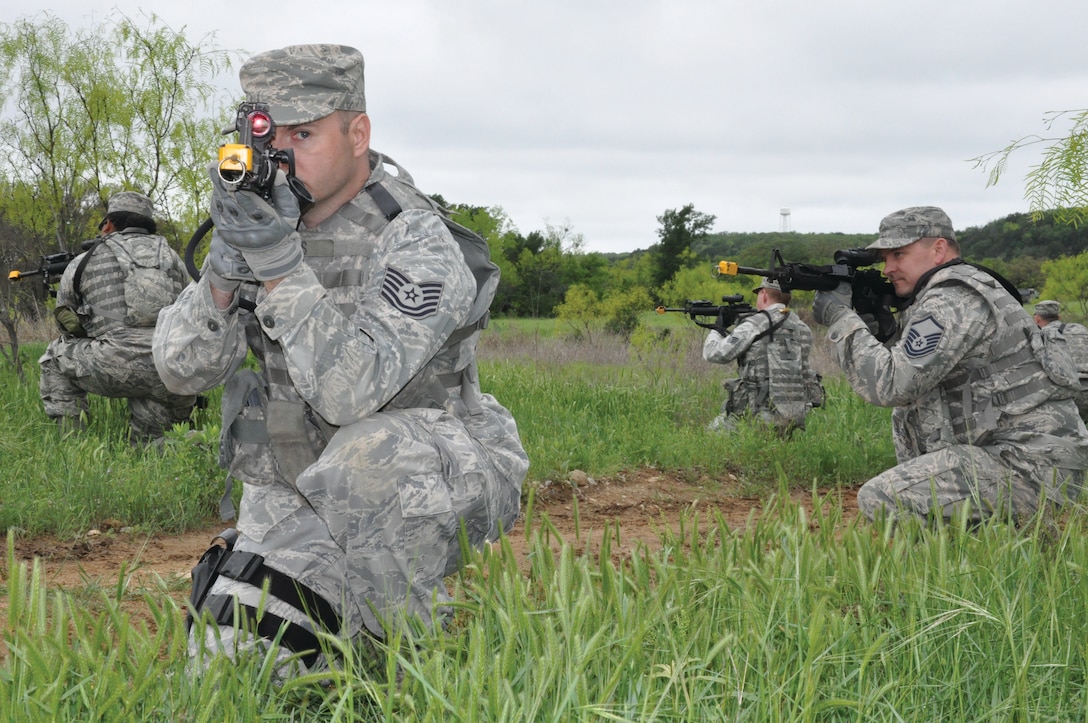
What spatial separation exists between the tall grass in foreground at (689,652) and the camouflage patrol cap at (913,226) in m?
2.08

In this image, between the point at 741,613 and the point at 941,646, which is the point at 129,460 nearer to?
the point at 741,613

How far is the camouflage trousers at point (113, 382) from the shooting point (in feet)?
23.7

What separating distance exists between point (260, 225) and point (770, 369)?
6.08 meters

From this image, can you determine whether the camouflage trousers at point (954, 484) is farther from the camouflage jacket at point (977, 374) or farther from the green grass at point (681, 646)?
the green grass at point (681, 646)

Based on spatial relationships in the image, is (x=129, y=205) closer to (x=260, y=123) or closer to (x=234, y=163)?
(x=260, y=123)

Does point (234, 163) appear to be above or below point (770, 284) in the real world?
above

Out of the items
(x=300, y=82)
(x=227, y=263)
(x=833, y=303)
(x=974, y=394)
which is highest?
(x=300, y=82)

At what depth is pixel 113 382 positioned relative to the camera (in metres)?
7.27

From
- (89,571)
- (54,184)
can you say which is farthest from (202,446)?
(54,184)

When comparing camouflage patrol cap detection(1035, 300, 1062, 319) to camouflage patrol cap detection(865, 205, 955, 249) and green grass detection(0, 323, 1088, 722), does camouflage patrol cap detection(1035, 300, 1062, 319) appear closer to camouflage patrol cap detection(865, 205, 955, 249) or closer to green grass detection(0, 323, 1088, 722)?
camouflage patrol cap detection(865, 205, 955, 249)

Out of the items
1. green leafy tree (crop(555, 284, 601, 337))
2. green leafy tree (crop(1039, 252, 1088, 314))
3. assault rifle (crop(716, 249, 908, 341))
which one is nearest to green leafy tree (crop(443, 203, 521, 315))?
green leafy tree (crop(555, 284, 601, 337))

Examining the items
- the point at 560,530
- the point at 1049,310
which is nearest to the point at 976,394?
the point at 560,530

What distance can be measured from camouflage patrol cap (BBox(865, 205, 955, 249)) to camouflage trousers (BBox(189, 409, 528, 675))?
8.91 ft

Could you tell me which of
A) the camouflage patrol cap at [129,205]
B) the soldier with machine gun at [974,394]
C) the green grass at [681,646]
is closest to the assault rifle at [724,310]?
the soldier with machine gun at [974,394]
